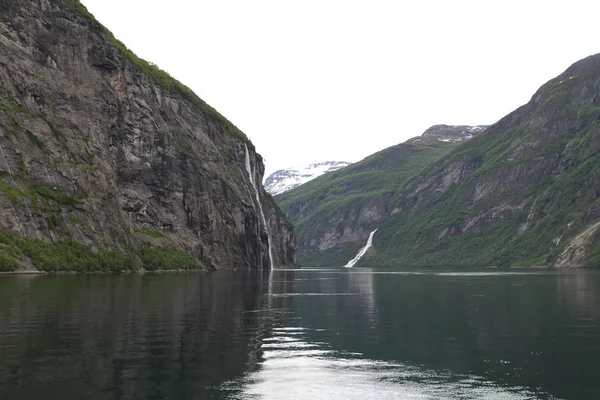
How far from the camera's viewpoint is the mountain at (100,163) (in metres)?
102

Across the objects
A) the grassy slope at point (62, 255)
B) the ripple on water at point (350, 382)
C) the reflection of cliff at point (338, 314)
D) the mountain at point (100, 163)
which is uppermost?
the mountain at point (100, 163)

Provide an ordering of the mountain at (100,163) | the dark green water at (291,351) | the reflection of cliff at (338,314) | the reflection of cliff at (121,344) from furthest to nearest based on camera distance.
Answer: the mountain at (100,163)
the reflection of cliff at (338,314)
the reflection of cliff at (121,344)
the dark green water at (291,351)

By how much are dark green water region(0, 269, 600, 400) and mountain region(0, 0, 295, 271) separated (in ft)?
182

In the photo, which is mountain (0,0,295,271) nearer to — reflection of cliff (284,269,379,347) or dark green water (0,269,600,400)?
reflection of cliff (284,269,379,347)

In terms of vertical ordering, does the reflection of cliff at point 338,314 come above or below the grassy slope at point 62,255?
below

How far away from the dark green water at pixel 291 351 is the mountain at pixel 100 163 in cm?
5556

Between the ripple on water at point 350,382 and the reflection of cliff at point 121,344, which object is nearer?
the ripple on water at point 350,382

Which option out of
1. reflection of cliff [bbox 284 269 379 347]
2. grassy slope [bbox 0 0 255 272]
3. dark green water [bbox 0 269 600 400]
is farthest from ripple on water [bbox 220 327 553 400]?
grassy slope [bbox 0 0 255 272]

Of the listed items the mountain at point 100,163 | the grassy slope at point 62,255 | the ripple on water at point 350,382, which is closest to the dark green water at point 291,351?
the ripple on water at point 350,382

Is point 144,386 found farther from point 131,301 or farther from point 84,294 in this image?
point 84,294

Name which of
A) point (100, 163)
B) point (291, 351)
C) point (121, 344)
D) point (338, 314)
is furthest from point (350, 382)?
point (100, 163)

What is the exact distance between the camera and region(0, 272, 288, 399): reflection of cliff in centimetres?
2045

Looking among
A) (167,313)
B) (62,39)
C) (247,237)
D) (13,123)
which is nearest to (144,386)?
(167,313)

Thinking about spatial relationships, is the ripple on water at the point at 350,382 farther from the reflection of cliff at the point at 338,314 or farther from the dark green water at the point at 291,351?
the reflection of cliff at the point at 338,314
